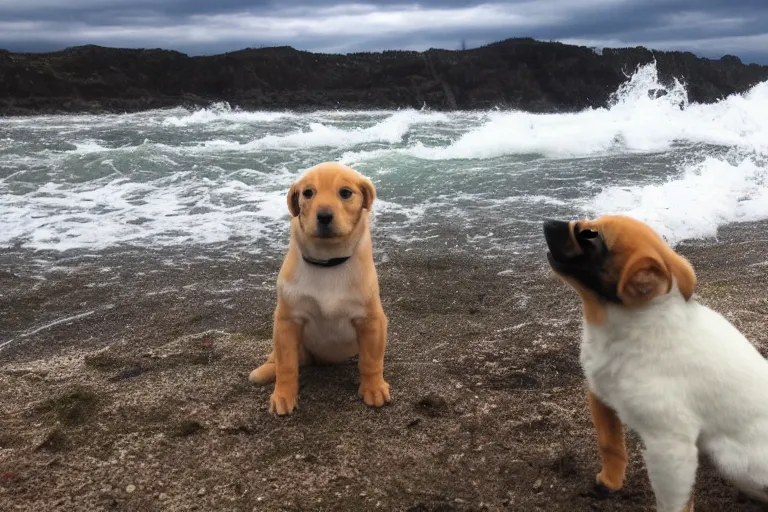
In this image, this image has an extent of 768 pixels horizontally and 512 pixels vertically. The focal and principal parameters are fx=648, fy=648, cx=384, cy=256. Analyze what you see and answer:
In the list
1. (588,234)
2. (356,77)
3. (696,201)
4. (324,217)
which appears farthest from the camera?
(356,77)

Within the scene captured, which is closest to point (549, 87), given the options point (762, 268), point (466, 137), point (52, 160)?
point (466, 137)

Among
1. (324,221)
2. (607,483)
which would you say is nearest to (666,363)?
(607,483)

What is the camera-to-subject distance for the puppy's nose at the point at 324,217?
3.12 m

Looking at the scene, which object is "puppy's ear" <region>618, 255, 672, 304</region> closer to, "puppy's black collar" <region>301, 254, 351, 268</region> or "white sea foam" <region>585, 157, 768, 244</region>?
"puppy's black collar" <region>301, 254, 351, 268</region>

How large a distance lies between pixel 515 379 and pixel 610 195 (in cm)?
649

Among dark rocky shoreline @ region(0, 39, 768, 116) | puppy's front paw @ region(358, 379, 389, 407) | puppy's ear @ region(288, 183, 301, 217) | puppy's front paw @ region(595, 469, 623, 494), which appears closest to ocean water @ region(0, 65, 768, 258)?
puppy's front paw @ region(358, 379, 389, 407)

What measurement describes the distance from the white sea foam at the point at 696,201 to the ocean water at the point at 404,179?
31mm

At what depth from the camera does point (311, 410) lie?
3.44 m

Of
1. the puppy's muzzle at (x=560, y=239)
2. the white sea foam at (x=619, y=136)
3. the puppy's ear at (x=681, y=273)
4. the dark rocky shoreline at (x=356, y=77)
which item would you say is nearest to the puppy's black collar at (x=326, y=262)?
the puppy's muzzle at (x=560, y=239)

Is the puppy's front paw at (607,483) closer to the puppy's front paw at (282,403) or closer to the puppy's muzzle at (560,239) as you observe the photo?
the puppy's muzzle at (560,239)

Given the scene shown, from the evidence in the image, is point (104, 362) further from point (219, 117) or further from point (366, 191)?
point (219, 117)

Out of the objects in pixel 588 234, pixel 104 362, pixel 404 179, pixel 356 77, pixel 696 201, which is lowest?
pixel 104 362

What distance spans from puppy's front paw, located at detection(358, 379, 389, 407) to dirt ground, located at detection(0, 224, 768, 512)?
5 cm

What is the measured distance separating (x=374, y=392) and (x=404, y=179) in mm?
8797
